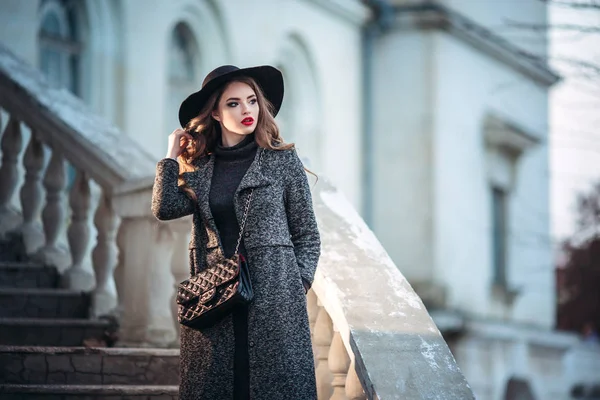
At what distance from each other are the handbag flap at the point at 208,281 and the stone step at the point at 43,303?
2.23 metres

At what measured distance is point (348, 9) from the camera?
52.2 ft

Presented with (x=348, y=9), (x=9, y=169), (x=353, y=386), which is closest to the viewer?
(x=353, y=386)

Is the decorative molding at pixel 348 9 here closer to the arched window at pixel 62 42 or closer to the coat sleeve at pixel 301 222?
the arched window at pixel 62 42

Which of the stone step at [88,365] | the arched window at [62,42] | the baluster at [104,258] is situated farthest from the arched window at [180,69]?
the stone step at [88,365]

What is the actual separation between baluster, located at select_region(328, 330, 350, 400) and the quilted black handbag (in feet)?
A: 2.84

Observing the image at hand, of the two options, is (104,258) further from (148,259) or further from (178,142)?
(178,142)

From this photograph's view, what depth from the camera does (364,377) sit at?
4625mm

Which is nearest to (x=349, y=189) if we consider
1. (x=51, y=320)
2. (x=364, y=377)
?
(x=51, y=320)

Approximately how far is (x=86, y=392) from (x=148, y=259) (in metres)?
0.94

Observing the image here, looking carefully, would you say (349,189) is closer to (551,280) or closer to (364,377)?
(551,280)

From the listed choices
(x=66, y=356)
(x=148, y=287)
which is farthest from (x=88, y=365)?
(x=148, y=287)

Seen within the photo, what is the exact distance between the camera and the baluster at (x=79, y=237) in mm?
6645

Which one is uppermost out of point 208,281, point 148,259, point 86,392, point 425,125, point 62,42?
point 62,42

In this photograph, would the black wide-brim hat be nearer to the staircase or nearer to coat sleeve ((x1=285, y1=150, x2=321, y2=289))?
coat sleeve ((x1=285, y1=150, x2=321, y2=289))
